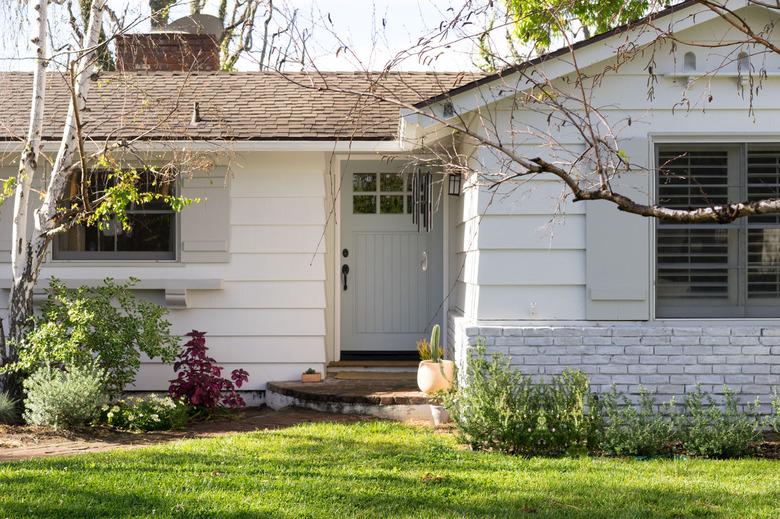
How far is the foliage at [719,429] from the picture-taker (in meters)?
7.42

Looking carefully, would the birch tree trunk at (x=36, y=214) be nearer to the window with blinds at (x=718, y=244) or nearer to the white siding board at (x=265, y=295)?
the white siding board at (x=265, y=295)

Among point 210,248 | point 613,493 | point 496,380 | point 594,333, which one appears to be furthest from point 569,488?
point 210,248

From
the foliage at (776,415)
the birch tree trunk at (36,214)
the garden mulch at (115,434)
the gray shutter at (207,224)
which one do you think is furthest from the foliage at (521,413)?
the birch tree trunk at (36,214)

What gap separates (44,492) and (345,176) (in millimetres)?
6000

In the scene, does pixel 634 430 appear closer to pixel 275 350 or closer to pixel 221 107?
pixel 275 350

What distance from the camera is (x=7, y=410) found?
28.5 feet

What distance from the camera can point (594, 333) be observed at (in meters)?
8.13

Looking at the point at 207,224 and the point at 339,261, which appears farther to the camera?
the point at 339,261

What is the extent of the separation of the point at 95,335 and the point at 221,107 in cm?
334

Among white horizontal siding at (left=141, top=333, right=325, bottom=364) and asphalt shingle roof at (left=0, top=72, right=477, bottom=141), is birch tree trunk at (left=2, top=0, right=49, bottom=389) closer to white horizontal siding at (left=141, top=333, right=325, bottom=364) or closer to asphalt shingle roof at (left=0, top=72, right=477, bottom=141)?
asphalt shingle roof at (left=0, top=72, right=477, bottom=141)

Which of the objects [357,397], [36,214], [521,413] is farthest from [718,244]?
[36,214]

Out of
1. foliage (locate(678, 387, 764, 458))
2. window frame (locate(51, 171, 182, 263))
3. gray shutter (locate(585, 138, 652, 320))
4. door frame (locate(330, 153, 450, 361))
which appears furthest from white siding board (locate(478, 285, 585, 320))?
window frame (locate(51, 171, 182, 263))

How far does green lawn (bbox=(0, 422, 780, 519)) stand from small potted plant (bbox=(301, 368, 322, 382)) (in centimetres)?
236

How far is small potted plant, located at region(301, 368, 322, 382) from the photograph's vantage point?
1012 centimetres
